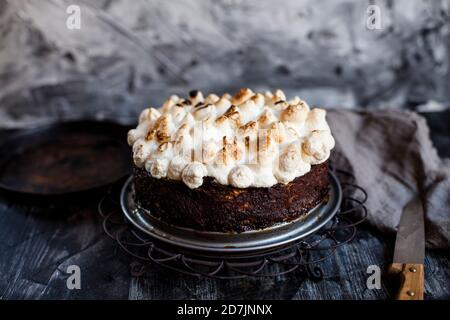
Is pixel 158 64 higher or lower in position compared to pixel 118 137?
higher

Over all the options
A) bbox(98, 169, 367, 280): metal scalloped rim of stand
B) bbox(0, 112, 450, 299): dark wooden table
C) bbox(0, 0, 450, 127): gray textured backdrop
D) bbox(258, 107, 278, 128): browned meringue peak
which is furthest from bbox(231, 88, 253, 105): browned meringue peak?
bbox(0, 0, 450, 127): gray textured backdrop

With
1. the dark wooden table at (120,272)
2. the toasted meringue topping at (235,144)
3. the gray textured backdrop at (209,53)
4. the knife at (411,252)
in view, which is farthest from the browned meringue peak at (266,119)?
the gray textured backdrop at (209,53)

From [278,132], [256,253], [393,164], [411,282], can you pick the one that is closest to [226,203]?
[256,253]

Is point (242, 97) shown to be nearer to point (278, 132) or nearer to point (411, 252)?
point (278, 132)

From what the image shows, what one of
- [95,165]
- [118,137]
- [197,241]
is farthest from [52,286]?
[118,137]
